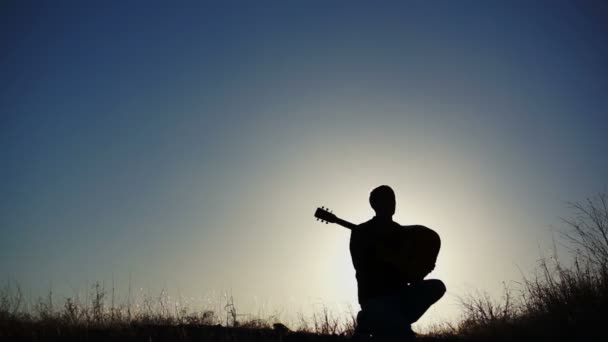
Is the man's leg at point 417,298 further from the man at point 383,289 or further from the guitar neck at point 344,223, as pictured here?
the guitar neck at point 344,223

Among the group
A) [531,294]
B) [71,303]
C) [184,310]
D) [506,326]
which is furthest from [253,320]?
[531,294]

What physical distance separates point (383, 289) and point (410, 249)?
23.8 inches

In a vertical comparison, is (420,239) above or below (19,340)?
above

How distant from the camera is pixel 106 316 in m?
6.30

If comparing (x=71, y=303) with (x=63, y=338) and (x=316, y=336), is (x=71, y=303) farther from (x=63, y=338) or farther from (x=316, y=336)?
(x=316, y=336)

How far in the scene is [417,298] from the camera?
16.8 feet

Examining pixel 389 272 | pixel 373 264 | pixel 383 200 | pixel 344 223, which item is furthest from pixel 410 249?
pixel 344 223

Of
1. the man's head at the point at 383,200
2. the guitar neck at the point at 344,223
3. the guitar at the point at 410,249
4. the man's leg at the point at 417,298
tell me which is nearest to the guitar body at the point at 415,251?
the guitar at the point at 410,249

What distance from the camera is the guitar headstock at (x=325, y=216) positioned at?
5552 mm

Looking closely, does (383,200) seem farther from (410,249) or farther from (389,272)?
(389,272)

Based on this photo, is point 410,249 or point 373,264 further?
point 410,249

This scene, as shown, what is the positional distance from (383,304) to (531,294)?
9.38 ft

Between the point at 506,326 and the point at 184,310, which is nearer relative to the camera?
the point at 506,326

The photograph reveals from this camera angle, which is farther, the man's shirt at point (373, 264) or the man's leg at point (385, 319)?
the man's shirt at point (373, 264)
